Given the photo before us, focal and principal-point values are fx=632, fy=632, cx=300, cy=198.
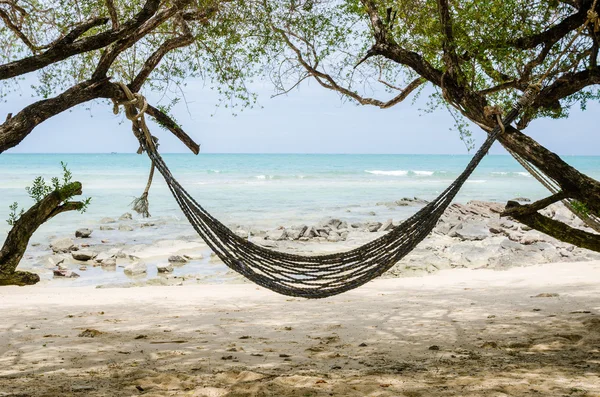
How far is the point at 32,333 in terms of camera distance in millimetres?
4070

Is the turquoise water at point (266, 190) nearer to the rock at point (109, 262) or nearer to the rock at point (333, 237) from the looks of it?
the rock at point (333, 237)

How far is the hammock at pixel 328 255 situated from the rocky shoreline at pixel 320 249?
3582mm

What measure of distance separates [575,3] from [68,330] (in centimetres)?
370

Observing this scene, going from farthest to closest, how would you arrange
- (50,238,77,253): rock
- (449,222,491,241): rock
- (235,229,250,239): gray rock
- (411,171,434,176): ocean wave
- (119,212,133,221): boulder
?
(411,171,434,176): ocean wave < (119,212,133,221): boulder < (235,229,250,239): gray rock < (449,222,491,241): rock < (50,238,77,253): rock

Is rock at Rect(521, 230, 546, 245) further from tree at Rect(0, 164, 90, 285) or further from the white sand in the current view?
tree at Rect(0, 164, 90, 285)

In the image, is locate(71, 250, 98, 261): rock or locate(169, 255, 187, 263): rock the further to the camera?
locate(71, 250, 98, 261): rock

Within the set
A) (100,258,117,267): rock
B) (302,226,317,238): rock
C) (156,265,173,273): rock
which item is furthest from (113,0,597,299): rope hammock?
(302,226,317,238): rock

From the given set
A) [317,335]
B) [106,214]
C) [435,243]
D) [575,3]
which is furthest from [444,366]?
[106,214]

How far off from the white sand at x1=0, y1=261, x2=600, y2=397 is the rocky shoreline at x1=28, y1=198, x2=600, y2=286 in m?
1.16

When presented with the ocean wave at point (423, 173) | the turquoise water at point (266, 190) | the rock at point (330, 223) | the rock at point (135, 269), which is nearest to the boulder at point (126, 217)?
the turquoise water at point (266, 190)

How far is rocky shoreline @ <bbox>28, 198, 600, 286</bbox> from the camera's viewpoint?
288 inches

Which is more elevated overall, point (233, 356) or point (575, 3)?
point (575, 3)

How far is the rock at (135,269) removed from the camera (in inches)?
290

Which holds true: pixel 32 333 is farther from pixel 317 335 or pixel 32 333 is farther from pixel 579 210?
pixel 579 210
